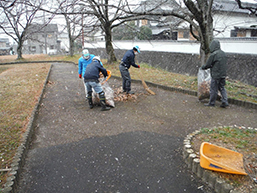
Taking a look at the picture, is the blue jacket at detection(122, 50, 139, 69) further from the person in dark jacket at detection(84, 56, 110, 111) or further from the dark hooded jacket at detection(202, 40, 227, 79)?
the dark hooded jacket at detection(202, 40, 227, 79)

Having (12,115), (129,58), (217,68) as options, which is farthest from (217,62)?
(12,115)

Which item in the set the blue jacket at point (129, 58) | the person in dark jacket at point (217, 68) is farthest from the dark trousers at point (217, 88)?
the blue jacket at point (129, 58)

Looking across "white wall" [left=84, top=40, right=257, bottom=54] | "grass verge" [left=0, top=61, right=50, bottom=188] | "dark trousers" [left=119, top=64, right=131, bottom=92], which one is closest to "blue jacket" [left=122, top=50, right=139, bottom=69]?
"dark trousers" [left=119, top=64, right=131, bottom=92]

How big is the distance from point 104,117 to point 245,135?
325 centimetres

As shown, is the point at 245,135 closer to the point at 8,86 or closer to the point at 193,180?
the point at 193,180

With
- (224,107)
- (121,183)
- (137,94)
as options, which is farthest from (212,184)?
(137,94)

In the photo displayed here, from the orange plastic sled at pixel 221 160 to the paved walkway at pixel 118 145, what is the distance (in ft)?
1.03

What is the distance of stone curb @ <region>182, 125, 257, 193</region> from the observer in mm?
2593

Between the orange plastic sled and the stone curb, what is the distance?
11cm

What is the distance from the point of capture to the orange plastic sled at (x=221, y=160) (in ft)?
8.93

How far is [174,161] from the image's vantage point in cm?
340

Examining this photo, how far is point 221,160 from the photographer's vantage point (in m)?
3.04

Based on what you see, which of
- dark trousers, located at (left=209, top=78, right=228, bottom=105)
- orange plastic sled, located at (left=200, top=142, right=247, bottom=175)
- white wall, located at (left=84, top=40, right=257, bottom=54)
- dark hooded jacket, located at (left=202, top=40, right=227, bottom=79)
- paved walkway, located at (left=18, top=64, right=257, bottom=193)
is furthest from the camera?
white wall, located at (left=84, top=40, right=257, bottom=54)

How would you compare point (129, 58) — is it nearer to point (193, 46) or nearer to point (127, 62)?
point (127, 62)
